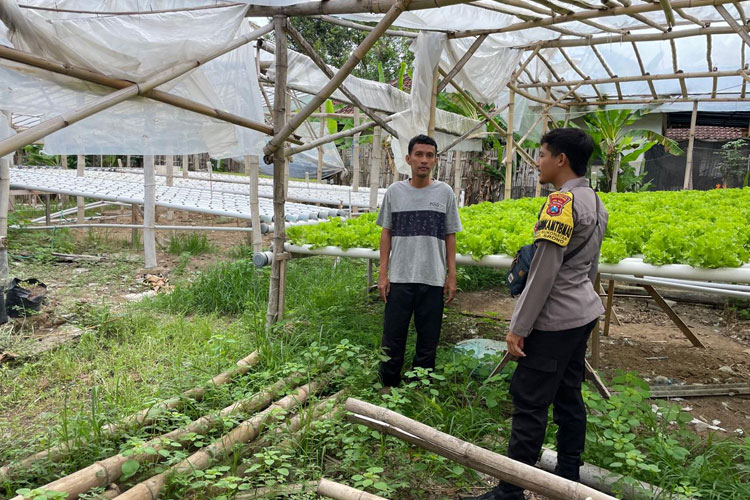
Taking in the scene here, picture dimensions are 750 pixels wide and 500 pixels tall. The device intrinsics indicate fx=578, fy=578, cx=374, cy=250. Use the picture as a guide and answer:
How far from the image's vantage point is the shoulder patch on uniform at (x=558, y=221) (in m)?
2.73

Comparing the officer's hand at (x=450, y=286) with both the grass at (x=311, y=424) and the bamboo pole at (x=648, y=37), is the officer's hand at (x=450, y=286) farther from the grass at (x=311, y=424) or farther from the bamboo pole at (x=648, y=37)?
the bamboo pole at (x=648, y=37)

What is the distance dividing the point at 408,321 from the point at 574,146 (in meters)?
1.81

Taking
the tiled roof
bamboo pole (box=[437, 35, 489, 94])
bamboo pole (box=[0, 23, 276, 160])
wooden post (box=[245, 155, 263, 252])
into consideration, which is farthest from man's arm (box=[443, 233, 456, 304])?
the tiled roof

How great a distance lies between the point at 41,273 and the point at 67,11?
18.0 ft

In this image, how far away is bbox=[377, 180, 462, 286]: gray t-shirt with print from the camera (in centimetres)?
405

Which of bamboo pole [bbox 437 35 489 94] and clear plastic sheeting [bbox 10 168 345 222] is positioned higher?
bamboo pole [bbox 437 35 489 94]

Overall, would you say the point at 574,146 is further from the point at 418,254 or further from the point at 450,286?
the point at 450,286

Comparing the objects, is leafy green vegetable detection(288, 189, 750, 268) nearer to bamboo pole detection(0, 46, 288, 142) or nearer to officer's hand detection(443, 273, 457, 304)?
officer's hand detection(443, 273, 457, 304)

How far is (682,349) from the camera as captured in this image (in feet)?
19.1

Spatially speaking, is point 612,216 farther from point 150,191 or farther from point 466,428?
point 150,191

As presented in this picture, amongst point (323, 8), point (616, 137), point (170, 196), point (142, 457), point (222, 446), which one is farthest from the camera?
point (616, 137)

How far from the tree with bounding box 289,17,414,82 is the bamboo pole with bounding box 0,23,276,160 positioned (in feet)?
59.3

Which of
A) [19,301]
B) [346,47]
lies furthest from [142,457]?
[346,47]

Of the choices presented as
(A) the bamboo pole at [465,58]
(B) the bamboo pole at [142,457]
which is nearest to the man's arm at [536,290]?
(B) the bamboo pole at [142,457]
